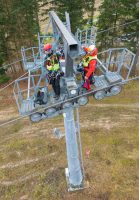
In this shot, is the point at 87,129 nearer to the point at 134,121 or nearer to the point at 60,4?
the point at 134,121

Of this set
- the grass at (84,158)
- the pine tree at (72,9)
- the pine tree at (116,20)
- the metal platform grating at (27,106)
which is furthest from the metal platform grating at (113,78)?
the pine tree at (72,9)

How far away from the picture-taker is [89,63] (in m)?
11.4

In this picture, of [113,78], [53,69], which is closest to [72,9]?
[53,69]

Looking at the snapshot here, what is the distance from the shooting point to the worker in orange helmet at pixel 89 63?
11.2m

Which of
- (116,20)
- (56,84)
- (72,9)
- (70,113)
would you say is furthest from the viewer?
(116,20)

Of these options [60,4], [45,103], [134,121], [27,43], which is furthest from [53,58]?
[27,43]

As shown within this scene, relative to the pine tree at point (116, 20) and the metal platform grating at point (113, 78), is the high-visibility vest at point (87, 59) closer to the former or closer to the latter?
the metal platform grating at point (113, 78)

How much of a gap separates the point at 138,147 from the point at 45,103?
969 centimetres

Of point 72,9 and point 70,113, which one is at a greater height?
point 72,9

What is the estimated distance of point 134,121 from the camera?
21750 millimetres

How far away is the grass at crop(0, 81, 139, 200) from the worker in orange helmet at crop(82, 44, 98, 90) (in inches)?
290

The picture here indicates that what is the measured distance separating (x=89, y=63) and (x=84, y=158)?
872cm

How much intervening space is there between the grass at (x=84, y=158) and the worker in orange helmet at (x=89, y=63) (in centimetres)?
736

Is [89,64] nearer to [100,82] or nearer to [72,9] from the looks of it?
[100,82]
